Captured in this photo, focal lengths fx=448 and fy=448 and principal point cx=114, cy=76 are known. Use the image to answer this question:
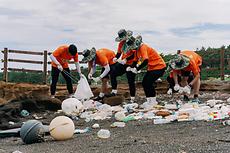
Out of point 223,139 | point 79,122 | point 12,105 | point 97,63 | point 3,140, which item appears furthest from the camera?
point 97,63

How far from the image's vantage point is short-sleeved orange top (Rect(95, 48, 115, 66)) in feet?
35.0

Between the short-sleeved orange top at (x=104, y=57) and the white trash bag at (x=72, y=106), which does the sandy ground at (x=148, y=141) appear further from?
the short-sleeved orange top at (x=104, y=57)

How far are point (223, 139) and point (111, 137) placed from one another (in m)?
1.51

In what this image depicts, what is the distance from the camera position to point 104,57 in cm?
1070

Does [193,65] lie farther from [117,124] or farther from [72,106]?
[117,124]

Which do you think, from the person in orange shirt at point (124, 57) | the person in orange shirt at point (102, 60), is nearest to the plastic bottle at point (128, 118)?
the person in orange shirt at point (124, 57)


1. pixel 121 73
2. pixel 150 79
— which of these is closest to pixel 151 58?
pixel 150 79

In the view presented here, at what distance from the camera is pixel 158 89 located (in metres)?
14.4

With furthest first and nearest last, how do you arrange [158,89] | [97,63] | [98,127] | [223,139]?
[158,89], [97,63], [98,127], [223,139]

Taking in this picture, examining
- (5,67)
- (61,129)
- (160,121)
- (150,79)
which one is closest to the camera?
(61,129)

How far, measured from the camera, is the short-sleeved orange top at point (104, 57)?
10.7 metres

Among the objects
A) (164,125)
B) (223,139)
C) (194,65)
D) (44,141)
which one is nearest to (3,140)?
(44,141)

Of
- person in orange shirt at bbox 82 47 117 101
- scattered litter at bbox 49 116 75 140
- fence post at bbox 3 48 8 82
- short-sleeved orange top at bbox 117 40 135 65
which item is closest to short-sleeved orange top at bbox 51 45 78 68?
person in orange shirt at bbox 82 47 117 101

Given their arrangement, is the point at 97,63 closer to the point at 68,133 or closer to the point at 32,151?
the point at 68,133
